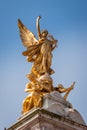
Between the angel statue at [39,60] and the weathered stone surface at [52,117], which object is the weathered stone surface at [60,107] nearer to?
the weathered stone surface at [52,117]

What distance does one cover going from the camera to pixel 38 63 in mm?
21609

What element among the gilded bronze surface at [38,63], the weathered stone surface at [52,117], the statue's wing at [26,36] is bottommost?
the weathered stone surface at [52,117]

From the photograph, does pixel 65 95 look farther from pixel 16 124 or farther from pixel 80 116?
pixel 16 124

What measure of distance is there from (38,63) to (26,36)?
2.18 metres

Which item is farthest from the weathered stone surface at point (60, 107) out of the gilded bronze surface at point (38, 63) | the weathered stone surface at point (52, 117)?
the gilded bronze surface at point (38, 63)

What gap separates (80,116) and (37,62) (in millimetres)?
3534

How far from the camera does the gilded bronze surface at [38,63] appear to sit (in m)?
19.8

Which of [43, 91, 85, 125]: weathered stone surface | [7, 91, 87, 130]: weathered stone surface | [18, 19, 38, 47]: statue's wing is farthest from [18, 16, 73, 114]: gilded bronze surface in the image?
[7, 91, 87, 130]: weathered stone surface

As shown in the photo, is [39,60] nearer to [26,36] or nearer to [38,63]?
[38,63]

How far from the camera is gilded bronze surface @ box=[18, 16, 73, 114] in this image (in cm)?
1978

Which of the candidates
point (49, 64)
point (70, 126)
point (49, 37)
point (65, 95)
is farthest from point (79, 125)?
point (49, 37)

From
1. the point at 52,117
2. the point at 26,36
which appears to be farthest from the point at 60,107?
the point at 26,36

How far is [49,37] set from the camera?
73.2 feet

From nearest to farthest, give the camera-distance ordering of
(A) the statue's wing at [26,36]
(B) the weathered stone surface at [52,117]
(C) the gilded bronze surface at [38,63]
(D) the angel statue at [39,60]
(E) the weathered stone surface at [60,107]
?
(B) the weathered stone surface at [52,117] → (E) the weathered stone surface at [60,107] → (C) the gilded bronze surface at [38,63] → (D) the angel statue at [39,60] → (A) the statue's wing at [26,36]
